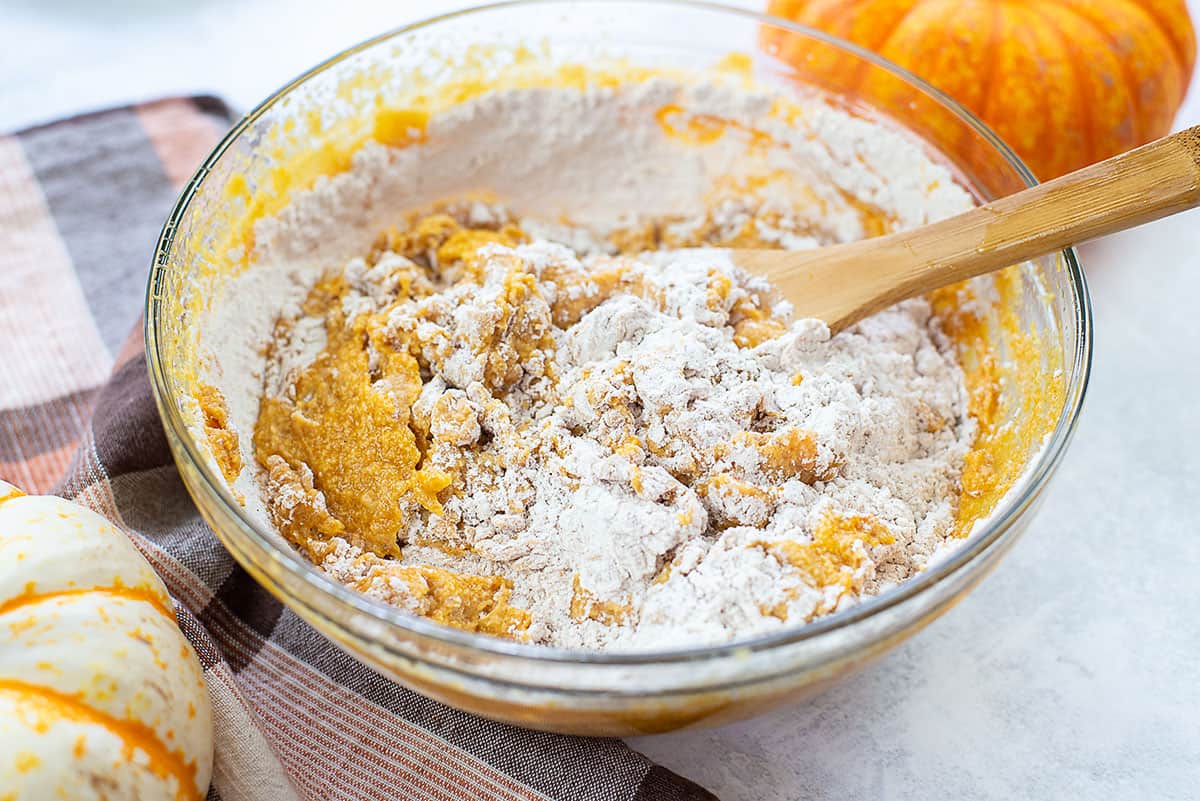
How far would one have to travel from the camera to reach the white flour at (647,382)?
1251mm

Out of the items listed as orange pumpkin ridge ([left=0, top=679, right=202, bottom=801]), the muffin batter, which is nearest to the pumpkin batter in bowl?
the muffin batter

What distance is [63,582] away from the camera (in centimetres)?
119

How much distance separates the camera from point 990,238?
1427mm

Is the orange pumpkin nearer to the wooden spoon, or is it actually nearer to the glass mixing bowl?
the glass mixing bowl

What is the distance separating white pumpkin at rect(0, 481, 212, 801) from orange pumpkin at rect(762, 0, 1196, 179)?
4.42 feet

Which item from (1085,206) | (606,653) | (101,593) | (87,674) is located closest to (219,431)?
(101,593)

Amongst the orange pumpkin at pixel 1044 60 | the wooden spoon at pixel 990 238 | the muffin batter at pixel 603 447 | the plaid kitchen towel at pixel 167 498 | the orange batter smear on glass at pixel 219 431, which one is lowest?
the plaid kitchen towel at pixel 167 498

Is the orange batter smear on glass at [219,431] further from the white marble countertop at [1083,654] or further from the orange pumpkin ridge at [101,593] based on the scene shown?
the white marble countertop at [1083,654]

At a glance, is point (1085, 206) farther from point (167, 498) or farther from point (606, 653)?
point (167, 498)

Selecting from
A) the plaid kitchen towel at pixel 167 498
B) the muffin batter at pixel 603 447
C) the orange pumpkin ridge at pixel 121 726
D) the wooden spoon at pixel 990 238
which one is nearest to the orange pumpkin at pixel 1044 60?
the wooden spoon at pixel 990 238

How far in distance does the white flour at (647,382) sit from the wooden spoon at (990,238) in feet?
0.20

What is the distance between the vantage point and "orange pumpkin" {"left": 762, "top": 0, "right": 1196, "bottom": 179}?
6.10 feet

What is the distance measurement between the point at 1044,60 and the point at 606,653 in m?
1.43

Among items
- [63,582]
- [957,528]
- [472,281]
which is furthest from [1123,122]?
[63,582]
